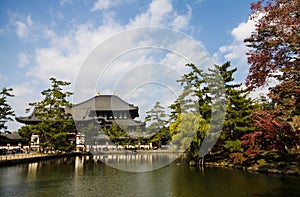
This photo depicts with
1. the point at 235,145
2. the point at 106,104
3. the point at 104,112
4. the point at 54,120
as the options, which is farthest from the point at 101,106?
the point at 235,145

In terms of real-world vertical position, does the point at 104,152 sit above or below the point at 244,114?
below

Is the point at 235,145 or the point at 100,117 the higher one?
the point at 100,117

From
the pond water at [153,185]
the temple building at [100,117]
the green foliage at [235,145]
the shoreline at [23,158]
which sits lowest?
the pond water at [153,185]

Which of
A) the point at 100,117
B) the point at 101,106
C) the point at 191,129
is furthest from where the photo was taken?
the point at 101,106

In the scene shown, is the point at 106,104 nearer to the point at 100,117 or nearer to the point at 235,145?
the point at 100,117

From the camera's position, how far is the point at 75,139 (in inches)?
1416

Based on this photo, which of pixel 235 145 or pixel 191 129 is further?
pixel 191 129

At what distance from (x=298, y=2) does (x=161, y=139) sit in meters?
33.1

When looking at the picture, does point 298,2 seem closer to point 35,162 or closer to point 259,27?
point 259,27

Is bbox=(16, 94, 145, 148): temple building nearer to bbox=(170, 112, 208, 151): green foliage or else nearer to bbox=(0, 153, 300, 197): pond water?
bbox=(170, 112, 208, 151): green foliage

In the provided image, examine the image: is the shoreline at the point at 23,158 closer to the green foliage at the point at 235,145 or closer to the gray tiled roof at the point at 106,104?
the gray tiled roof at the point at 106,104

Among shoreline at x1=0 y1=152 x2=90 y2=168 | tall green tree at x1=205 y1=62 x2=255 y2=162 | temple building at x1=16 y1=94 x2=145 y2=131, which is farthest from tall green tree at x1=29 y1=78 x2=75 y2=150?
tall green tree at x1=205 y1=62 x2=255 y2=162

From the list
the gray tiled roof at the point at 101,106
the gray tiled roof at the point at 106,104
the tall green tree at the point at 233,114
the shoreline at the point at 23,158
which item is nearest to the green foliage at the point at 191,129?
the tall green tree at the point at 233,114

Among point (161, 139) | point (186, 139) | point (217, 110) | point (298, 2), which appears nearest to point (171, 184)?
point (186, 139)
